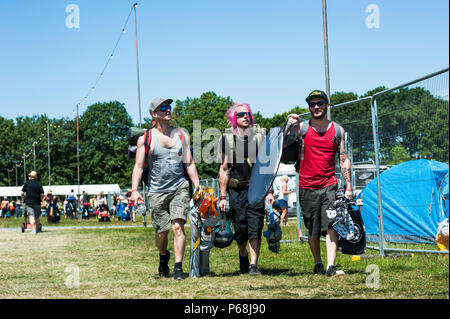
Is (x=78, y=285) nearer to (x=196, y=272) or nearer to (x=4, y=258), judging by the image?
(x=196, y=272)

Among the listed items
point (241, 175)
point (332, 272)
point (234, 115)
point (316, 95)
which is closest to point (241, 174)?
point (241, 175)

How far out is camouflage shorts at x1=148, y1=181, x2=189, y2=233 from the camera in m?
7.02

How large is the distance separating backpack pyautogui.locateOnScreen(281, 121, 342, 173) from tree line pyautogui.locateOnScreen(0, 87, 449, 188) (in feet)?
4.06

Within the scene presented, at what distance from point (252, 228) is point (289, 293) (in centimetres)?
192

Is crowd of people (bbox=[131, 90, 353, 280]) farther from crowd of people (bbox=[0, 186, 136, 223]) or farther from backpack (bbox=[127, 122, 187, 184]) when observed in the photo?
crowd of people (bbox=[0, 186, 136, 223])

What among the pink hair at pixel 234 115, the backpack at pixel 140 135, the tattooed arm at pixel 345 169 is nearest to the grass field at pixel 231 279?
the tattooed arm at pixel 345 169

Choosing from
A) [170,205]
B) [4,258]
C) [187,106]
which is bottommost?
[4,258]

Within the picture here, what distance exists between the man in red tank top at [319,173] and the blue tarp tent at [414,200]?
1376 millimetres

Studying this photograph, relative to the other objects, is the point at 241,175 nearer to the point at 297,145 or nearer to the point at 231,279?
the point at 297,145

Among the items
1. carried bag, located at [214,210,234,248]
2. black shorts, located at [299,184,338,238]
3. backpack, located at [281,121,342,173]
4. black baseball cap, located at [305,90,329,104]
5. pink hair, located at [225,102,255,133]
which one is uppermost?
black baseball cap, located at [305,90,329,104]

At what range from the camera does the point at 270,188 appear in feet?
23.0

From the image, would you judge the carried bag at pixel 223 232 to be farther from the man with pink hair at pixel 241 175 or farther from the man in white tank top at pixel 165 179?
the man in white tank top at pixel 165 179

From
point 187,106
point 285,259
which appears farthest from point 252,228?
point 187,106

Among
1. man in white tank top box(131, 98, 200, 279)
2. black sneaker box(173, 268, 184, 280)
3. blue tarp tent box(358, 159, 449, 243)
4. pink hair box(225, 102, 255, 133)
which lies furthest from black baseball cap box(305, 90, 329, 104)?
black sneaker box(173, 268, 184, 280)
